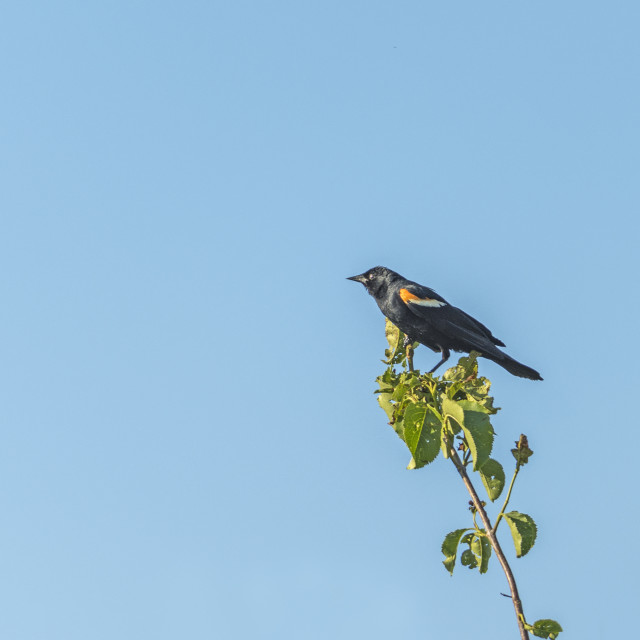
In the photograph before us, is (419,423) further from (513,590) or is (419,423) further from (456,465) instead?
(513,590)

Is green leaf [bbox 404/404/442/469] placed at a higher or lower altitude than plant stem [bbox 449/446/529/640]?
higher

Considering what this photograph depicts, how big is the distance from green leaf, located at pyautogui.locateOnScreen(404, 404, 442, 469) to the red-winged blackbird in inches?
161

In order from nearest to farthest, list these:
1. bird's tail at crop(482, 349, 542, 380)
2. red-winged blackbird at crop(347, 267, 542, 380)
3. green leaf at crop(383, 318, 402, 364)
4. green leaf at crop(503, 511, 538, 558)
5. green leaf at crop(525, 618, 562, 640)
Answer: green leaf at crop(525, 618, 562, 640) < green leaf at crop(503, 511, 538, 558) < green leaf at crop(383, 318, 402, 364) < bird's tail at crop(482, 349, 542, 380) < red-winged blackbird at crop(347, 267, 542, 380)

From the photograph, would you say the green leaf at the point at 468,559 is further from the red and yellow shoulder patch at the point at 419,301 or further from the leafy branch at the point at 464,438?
the red and yellow shoulder patch at the point at 419,301

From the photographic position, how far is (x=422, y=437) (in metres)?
4.06

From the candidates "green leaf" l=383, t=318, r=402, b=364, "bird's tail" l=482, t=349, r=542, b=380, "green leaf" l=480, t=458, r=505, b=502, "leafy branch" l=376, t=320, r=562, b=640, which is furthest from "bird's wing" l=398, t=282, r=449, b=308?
"green leaf" l=480, t=458, r=505, b=502

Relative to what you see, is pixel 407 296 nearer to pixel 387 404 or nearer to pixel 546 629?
pixel 387 404

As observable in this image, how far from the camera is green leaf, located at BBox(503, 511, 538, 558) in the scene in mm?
3688

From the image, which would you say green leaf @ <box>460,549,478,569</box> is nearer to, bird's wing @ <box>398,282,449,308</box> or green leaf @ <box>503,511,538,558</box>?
green leaf @ <box>503,511,538,558</box>

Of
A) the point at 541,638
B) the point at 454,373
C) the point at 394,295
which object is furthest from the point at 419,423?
the point at 394,295

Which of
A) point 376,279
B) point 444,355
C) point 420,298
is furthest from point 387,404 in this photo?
point 376,279

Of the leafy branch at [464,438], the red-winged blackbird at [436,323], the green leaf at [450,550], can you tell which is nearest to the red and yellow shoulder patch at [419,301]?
the red-winged blackbird at [436,323]

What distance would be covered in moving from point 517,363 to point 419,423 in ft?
13.1

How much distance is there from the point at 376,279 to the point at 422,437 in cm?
533
